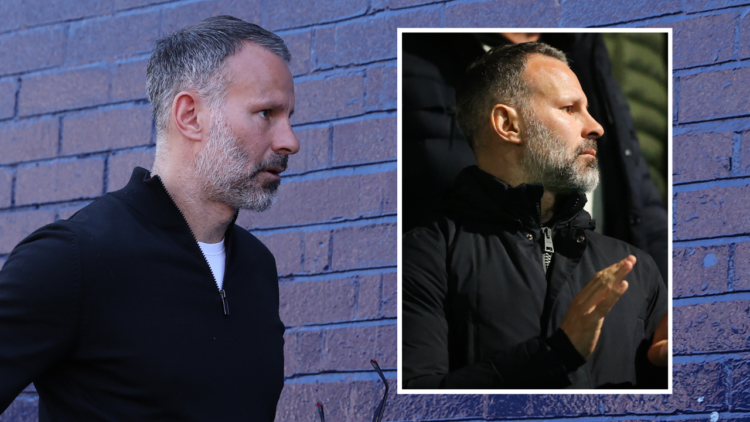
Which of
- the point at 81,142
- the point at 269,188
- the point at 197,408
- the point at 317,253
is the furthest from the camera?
the point at 81,142

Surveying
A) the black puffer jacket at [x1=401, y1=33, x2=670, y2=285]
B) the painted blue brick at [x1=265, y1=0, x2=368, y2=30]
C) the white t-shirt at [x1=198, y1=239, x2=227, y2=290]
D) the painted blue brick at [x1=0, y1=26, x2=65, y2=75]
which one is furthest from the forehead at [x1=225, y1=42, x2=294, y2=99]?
the painted blue brick at [x1=0, y1=26, x2=65, y2=75]

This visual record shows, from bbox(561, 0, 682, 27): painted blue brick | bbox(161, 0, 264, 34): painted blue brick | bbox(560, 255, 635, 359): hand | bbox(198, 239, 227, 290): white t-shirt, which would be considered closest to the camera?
bbox(198, 239, 227, 290): white t-shirt

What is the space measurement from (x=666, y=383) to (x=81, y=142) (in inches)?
72.9

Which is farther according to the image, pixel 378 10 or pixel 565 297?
pixel 378 10

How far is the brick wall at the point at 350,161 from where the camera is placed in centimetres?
195

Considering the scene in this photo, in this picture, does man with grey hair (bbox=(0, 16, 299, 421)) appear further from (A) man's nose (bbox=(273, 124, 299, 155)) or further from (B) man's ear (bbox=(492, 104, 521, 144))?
(B) man's ear (bbox=(492, 104, 521, 144))

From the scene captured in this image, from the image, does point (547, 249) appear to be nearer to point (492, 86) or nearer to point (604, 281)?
point (604, 281)

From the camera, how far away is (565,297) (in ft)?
6.33

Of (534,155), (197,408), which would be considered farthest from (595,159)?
(197,408)

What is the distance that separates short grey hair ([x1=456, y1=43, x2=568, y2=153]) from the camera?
2.01m

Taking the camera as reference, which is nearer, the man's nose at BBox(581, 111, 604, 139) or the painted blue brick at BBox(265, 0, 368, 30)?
the man's nose at BBox(581, 111, 604, 139)

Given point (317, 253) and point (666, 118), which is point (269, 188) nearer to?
point (317, 253)

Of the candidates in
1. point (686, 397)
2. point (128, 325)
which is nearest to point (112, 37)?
point (128, 325)

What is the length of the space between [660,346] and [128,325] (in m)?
1.28
